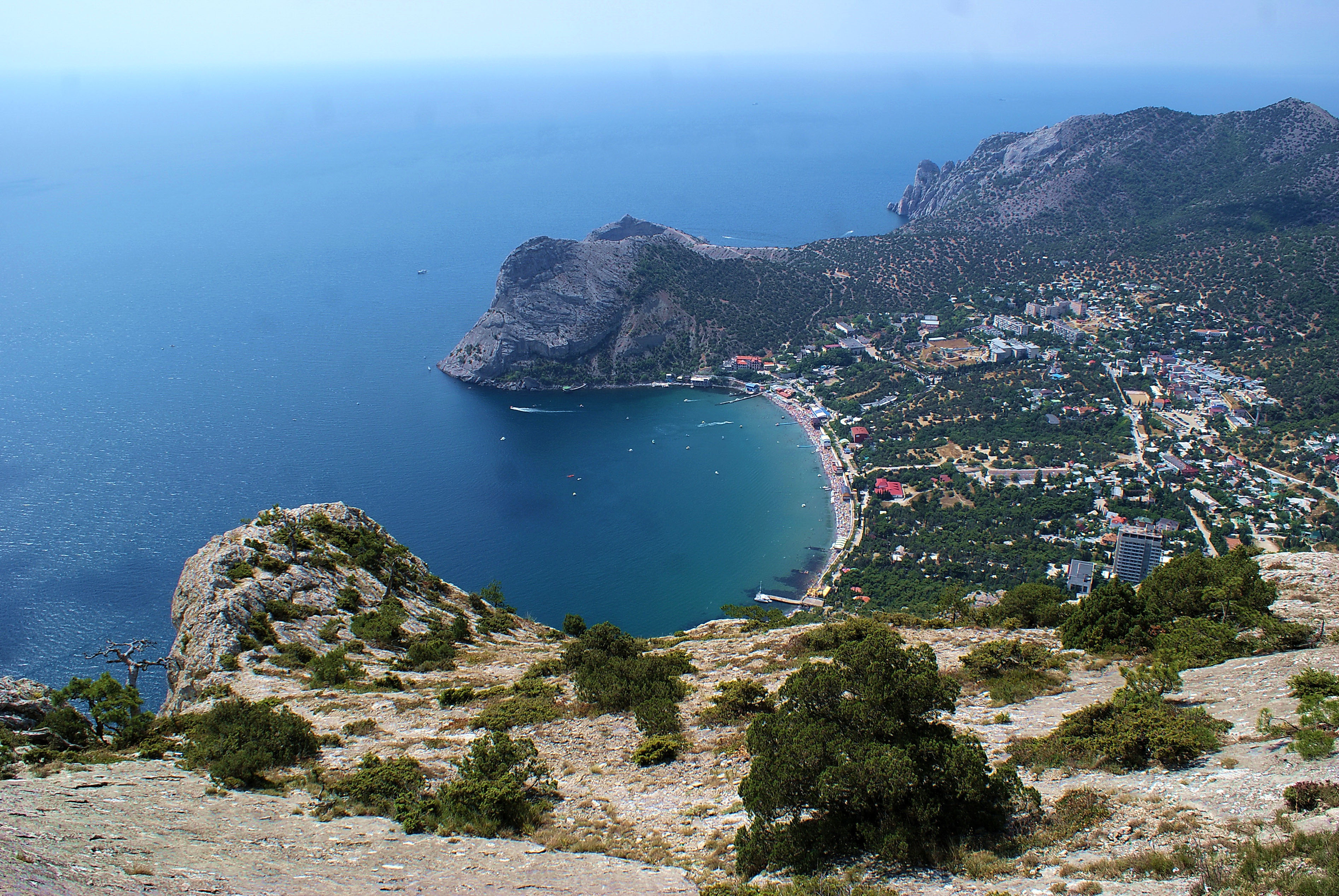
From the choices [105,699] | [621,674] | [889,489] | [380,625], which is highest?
[621,674]

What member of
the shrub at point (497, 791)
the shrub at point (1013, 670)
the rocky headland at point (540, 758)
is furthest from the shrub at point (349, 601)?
the shrub at point (1013, 670)

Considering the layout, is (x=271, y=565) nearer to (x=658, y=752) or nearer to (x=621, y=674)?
(x=621, y=674)

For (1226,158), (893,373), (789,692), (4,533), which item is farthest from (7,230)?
(1226,158)

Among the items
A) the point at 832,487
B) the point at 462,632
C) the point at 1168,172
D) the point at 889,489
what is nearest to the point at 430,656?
the point at 462,632

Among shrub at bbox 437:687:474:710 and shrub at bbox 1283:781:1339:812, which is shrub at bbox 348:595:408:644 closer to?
shrub at bbox 437:687:474:710

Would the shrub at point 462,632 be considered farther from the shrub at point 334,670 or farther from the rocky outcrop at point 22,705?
the rocky outcrop at point 22,705

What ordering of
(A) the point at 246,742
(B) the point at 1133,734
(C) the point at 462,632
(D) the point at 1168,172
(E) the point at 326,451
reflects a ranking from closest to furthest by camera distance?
(B) the point at 1133,734
(A) the point at 246,742
(C) the point at 462,632
(E) the point at 326,451
(D) the point at 1168,172

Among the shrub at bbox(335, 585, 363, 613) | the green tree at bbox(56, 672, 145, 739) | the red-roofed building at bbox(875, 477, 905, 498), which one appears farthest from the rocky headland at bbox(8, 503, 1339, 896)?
the red-roofed building at bbox(875, 477, 905, 498)
